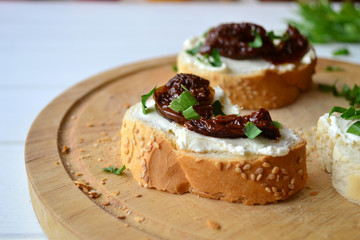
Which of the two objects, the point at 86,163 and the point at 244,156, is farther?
the point at 86,163

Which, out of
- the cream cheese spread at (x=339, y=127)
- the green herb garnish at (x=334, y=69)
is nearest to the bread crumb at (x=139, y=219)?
the cream cheese spread at (x=339, y=127)

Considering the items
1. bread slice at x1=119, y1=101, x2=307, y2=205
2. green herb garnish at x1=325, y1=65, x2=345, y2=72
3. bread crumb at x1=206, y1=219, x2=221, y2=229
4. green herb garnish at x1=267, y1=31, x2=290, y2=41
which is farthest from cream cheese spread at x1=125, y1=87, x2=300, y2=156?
green herb garnish at x1=325, y1=65, x2=345, y2=72

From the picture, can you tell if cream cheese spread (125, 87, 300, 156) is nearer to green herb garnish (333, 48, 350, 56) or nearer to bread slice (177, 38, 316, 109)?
bread slice (177, 38, 316, 109)

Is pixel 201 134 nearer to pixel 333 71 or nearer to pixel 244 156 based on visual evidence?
pixel 244 156

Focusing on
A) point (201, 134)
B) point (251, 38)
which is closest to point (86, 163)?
point (201, 134)

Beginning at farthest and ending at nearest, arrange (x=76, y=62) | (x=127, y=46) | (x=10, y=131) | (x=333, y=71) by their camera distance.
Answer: (x=127, y=46)
(x=76, y=62)
(x=333, y=71)
(x=10, y=131)

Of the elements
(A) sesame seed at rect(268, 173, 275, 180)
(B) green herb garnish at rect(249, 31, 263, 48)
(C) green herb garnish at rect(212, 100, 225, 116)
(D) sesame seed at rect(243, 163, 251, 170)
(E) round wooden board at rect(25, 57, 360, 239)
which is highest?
(B) green herb garnish at rect(249, 31, 263, 48)
